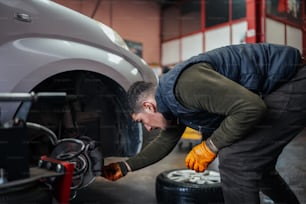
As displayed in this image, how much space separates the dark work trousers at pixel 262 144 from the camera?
1.15 metres

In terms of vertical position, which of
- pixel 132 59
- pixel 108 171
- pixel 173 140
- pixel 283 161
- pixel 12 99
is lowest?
pixel 283 161

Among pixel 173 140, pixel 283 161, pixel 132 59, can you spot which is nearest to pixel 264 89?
pixel 173 140

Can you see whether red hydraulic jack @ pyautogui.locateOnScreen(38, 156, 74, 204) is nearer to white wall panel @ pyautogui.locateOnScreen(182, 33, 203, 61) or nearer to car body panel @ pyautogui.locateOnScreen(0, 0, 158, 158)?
car body panel @ pyautogui.locateOnScreen(0, 0, 158, 158)

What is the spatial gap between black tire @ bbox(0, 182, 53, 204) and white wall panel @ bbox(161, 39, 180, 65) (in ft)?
28.3

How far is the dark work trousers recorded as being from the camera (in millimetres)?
1153

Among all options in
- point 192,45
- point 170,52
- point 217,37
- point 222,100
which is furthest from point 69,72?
point 170,52

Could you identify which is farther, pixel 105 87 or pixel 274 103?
pixel 105 87

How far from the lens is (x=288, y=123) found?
1188mm

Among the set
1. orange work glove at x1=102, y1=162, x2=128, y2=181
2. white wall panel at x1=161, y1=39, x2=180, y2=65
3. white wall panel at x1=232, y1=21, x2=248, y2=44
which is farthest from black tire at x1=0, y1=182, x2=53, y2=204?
white wall panel at x1=161, y1=39, x2=180, y2=65

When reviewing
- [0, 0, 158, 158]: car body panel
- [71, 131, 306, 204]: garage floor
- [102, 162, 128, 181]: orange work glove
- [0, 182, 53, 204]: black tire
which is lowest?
[71, 131, 306, 204]: garage floor

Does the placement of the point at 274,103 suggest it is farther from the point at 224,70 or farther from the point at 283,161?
the point at 283,161

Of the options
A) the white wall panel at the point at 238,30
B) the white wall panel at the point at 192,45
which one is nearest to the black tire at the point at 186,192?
the white wall panel at the point at 238,30

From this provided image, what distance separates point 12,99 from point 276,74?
0.89 meters

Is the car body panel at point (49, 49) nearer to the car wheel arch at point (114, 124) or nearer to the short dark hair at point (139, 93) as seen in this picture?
the car wheel arch at point (114, 124)
